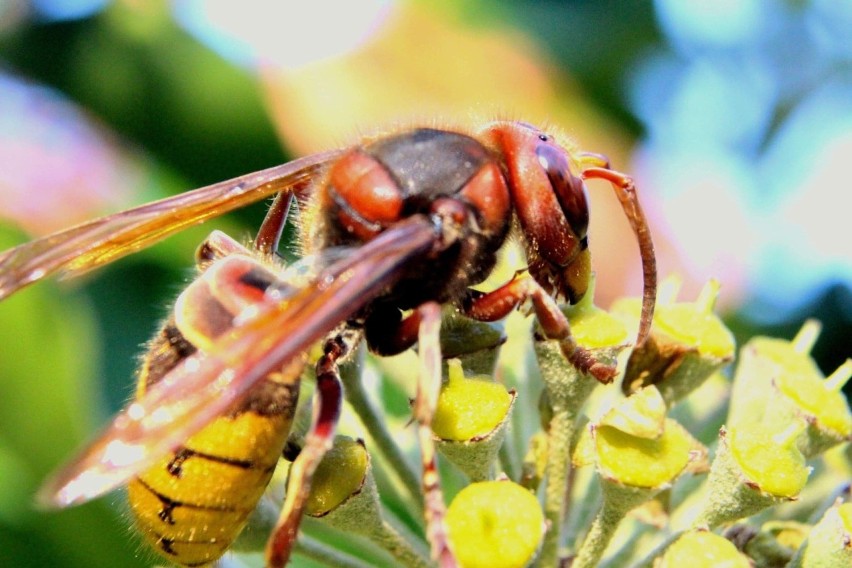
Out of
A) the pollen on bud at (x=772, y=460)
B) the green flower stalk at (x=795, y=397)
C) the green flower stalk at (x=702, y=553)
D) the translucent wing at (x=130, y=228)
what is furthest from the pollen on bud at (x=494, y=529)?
the translucent wing at (x=130, y=228)

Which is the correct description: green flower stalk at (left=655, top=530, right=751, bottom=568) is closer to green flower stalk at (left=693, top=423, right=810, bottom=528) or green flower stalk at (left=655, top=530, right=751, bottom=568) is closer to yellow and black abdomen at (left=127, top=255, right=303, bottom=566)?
green flower stalk at (left=693, top=423, right=810, bottom=528)

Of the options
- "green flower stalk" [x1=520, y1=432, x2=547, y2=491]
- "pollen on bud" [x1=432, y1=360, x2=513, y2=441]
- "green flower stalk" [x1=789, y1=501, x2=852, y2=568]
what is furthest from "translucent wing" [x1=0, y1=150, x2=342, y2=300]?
"green flower stalk" [x1=789, y1=501, x2=852, y2=568]

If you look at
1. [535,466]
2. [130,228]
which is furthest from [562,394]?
[130,228]

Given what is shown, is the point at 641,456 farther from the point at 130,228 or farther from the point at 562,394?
the point at 130,228

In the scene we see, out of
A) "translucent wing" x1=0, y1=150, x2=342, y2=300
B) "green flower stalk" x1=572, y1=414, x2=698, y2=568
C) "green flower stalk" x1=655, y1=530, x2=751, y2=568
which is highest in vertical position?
"translucent wing" x1=0, y1=150, x2=342, y2=300

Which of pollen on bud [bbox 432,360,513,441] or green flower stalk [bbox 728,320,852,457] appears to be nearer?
pollen on bud [bbox 432,360,513,441]
